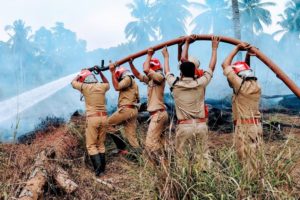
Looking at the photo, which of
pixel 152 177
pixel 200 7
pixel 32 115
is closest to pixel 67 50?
pixel 200 7

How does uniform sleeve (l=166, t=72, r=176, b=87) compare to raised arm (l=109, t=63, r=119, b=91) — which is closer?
uniform sleeve (l=166, t=72, r=176, b=87)

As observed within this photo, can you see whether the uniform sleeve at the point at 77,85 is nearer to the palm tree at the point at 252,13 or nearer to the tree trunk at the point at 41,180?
the tree trunk at the point at 41,180

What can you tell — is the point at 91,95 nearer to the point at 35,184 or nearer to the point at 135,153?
the point at 135,153

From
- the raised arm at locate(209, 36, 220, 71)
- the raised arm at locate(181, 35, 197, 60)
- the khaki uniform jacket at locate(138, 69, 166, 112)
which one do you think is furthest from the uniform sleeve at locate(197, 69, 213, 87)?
the khaki uniform jacket at locate(138, 69, 166, 112)

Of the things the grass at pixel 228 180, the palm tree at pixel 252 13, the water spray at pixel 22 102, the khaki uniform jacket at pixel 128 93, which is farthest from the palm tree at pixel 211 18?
the grass at pixel 228 180

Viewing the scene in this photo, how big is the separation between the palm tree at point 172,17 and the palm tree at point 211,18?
3.87 meters

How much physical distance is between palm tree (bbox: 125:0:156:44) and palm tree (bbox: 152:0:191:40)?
1744mm

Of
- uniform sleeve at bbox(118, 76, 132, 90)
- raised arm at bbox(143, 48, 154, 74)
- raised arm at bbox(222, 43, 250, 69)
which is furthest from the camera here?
uniform sleeve at bbox(118, 76, 132, 90)

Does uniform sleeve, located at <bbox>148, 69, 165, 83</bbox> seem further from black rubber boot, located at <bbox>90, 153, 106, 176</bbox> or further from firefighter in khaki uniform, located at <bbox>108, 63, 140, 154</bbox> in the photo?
black rubber boot, located at <bbox>90, 153, 106, 176</bbox>

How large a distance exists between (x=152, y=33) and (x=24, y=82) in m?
19.8

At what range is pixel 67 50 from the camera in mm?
67062

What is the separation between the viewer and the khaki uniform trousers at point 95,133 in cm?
764

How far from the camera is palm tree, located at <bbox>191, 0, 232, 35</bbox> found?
49.4 m

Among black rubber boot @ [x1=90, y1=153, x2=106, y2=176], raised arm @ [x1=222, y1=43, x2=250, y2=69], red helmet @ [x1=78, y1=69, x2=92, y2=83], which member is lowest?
black rubber boot @ [x1=90, y1=153, x2=106, y2=176]
